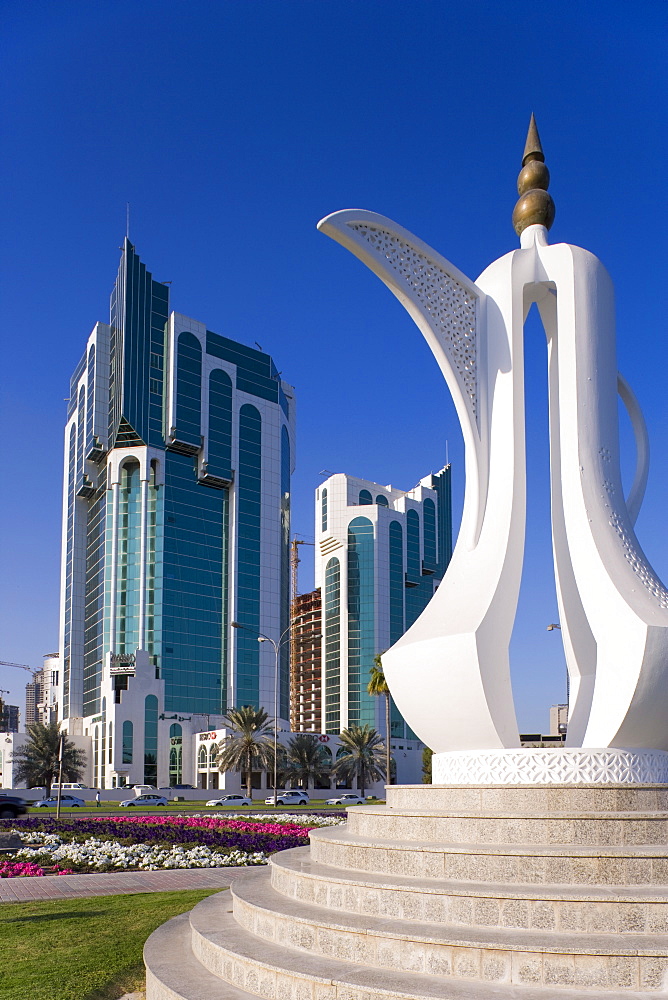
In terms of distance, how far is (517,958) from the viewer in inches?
231

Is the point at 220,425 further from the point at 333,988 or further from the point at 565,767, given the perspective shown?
the point at 333,988

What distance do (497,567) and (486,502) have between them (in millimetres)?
1191

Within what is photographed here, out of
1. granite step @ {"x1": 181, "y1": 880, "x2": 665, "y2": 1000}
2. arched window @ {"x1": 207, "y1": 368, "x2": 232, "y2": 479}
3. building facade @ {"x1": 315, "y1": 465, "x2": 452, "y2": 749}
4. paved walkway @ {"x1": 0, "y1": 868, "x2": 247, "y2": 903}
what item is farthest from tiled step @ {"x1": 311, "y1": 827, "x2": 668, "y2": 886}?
building facade @ {"x1": 315, "y1": 465, "x2": 452, "y2": 749}

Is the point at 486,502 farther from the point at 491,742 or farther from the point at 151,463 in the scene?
the point at 151,463

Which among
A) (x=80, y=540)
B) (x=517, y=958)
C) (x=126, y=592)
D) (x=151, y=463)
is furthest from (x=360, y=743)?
(x=517, y=958)

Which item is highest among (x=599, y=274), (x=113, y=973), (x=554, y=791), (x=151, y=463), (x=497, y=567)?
(x=151, y=463)

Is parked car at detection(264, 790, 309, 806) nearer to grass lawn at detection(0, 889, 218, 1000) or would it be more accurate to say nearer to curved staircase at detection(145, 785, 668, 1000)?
grass lawn at detection(0, 889, 218, 1000)

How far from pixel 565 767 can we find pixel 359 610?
282ft

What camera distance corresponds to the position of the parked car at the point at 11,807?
29.6 meters

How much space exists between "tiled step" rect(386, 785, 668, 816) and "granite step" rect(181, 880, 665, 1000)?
222 centimetres

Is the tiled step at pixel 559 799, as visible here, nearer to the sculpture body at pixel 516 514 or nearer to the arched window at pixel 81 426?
the sculpture body at pixel 516 514

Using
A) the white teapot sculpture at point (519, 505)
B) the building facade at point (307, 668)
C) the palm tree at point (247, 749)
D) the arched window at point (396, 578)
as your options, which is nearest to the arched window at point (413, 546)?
the arched window at point (396, 578)

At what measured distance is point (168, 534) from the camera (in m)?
72.9

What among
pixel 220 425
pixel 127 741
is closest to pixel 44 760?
pixel 127 741
